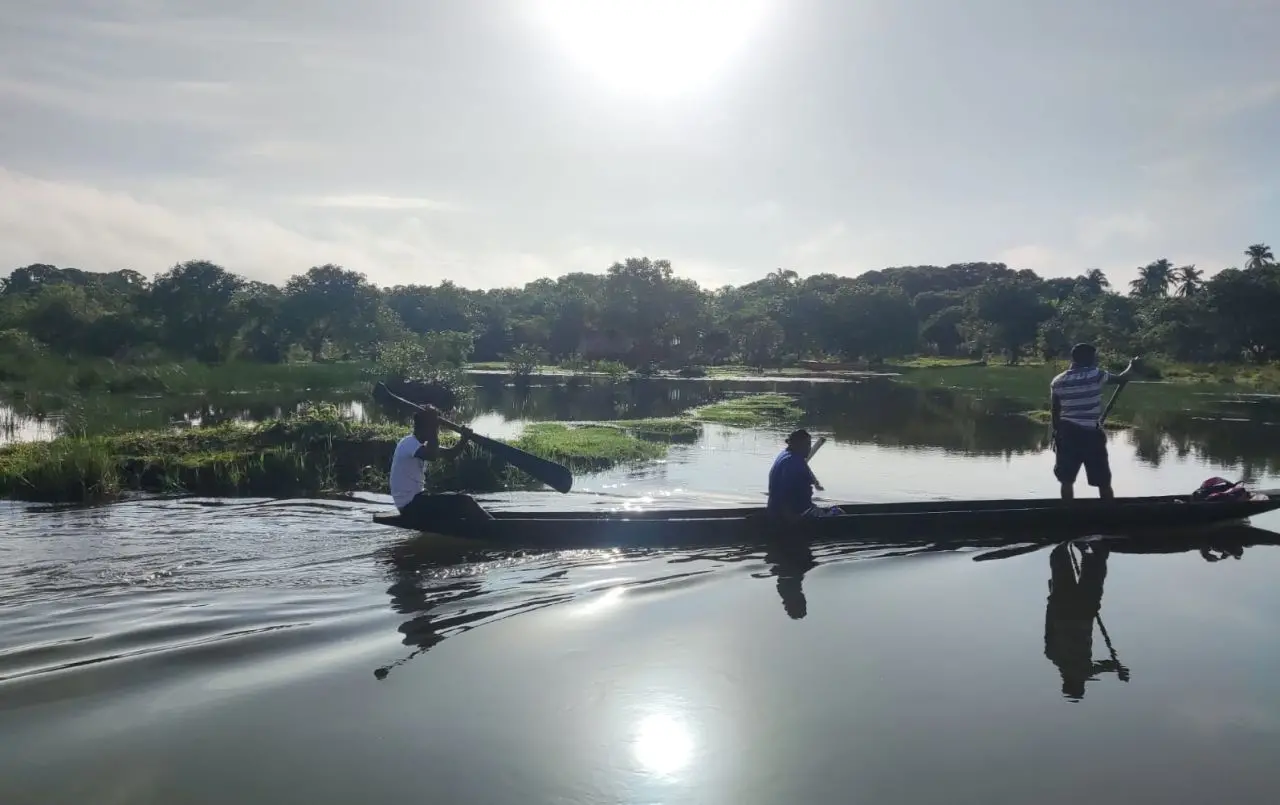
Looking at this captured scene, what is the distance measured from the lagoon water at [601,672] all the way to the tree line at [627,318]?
24.9m

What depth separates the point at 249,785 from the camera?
458 centimetres

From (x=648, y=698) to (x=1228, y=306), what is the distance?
60.6 metres

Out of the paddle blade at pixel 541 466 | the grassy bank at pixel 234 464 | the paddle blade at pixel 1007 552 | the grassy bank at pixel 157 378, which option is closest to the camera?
the paddle blade at pixel 1007 552

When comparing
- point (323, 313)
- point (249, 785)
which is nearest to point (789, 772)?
point (249, 785)

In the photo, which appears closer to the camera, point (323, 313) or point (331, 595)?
point (331, 595)

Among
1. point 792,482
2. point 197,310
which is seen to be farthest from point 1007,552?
point 197,310

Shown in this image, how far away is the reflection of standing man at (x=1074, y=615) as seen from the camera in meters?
6.30

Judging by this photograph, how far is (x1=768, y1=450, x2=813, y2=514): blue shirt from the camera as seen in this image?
9.72 metres

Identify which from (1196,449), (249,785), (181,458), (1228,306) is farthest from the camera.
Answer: (1228,306)

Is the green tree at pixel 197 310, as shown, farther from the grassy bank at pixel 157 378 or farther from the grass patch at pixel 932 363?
the grass patch at pixel 932 363

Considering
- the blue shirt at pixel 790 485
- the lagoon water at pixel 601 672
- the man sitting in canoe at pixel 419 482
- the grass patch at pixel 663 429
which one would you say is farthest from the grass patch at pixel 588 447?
the blue shirt at pixel 790 485

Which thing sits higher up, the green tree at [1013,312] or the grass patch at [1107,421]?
the green tree at [1013,312]

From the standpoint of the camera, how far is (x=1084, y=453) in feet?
35.0

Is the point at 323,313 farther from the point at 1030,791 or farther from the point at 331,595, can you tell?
the point at 1030,791
